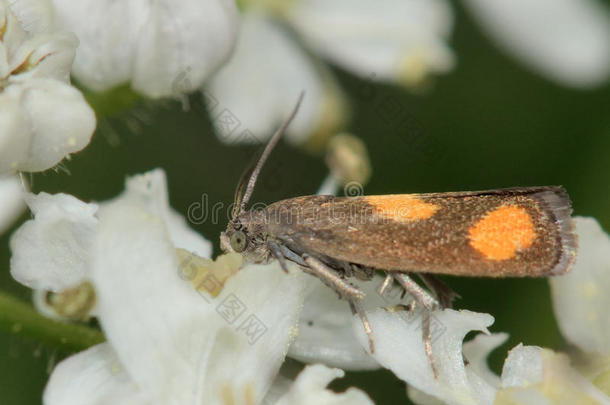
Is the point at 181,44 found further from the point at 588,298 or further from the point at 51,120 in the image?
the point at 588,298

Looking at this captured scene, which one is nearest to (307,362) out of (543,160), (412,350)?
(412,350)

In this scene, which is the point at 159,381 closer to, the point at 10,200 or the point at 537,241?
the point at 537,241

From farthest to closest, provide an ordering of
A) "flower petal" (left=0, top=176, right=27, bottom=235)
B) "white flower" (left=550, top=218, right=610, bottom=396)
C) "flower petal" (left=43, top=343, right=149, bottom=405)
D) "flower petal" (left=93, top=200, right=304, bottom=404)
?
"flower petal" (left=0, top=176, right=27, bottom=235)
"white flower" (left=550, top=218, right=610, bottom=396)
"flower petal" (left=43, top=343, right=149, bottom=405)
"flower petal" (left=93, top=200, right=304, bottom=404)

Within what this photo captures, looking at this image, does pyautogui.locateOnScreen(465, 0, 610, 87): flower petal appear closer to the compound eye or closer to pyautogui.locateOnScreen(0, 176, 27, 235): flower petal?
pyautogui.locateOnScreen(0, 176, 27, 235): flower petal

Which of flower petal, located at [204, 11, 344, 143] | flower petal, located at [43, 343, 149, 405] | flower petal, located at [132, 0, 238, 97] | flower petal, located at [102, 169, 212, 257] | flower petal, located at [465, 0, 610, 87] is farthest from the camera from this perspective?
flower petal, located at [465, 0, 610, 87]

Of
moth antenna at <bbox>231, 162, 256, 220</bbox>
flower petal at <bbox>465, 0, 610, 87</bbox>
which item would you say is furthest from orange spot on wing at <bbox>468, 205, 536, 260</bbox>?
flower petal at <bbox>465, 0, 610, 87</bbox>

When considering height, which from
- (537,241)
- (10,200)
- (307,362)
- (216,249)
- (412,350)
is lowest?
(216,249)
